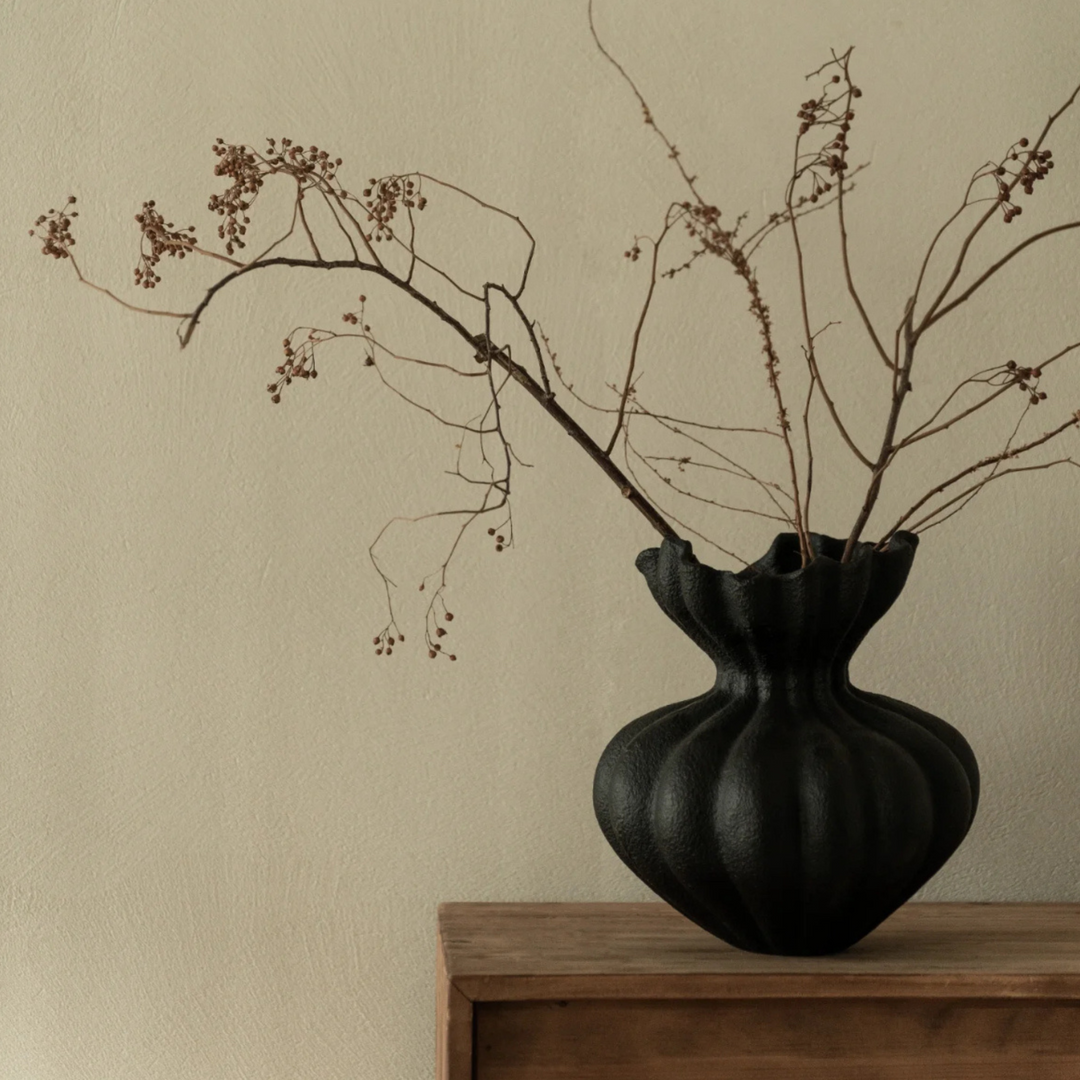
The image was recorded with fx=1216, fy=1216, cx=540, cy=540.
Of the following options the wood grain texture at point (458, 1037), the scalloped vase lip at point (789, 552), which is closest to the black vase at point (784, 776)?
the scalloped vase lip at point (789, 552)

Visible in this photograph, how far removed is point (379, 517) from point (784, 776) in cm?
49

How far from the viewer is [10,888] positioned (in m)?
1.11

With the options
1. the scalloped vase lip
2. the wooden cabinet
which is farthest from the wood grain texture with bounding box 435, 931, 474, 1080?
the scalloped vase lip

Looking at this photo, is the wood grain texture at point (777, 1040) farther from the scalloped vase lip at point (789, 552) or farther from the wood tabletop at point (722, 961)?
the scalloped vase lip at point (789, 552)

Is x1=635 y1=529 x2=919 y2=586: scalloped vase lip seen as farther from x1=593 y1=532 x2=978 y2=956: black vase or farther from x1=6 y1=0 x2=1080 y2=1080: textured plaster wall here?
x1=6 y1=0 x2=1080 y2=1080: textured plaster wall

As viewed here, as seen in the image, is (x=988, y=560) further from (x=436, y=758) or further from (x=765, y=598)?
(x=436, y=758)

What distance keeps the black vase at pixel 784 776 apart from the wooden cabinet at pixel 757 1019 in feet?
0.16

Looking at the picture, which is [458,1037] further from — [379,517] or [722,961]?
[379,517]

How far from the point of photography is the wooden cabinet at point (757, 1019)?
0.81m

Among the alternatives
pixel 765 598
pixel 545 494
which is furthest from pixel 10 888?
pixel 765 598

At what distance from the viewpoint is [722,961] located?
861mm

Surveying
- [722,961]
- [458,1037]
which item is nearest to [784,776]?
[722,961]

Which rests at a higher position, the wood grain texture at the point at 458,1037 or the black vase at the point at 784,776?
the black vase at the point at 784,776

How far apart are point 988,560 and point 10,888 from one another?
3.19ft
